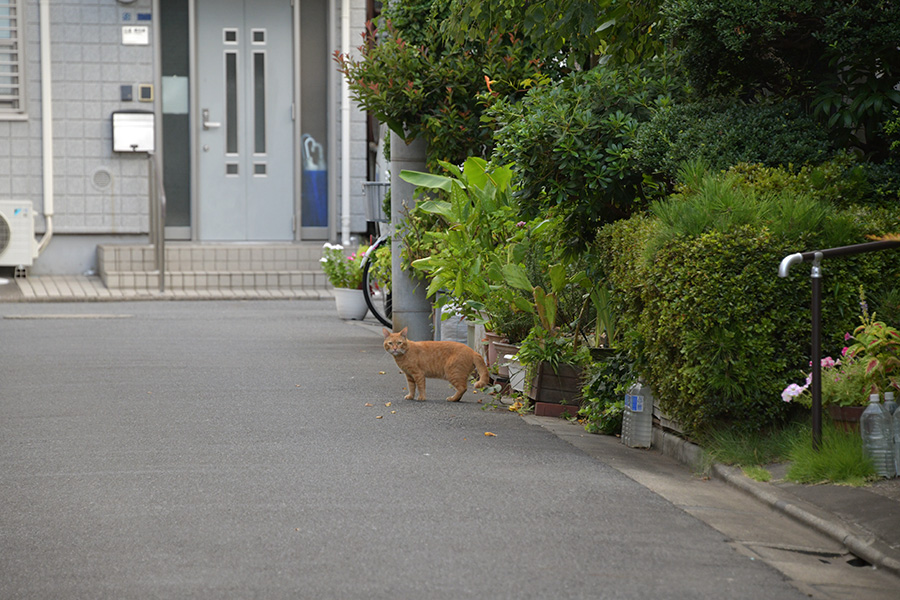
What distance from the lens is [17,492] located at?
538 centimetres

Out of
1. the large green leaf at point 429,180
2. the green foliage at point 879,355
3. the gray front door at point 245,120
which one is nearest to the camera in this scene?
the green foliage at point 879,355

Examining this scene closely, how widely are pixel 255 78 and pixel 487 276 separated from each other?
10.9 metres

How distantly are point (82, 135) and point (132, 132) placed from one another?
31.3 inches

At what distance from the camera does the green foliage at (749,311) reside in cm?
559

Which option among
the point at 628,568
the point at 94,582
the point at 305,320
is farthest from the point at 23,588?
the point at 305,320

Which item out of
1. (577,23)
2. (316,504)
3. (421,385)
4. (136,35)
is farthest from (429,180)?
(136,35)

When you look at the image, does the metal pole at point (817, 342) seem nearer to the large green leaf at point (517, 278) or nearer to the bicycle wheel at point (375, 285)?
the large green leaf at point (517, 278)

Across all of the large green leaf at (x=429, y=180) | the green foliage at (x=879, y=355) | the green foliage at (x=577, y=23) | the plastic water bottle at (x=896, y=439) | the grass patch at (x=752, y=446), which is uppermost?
the green foliage at (x=577, y=23)

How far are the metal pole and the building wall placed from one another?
14.7m

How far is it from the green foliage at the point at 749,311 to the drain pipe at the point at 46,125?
14.2 metres

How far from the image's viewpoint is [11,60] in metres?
17.9

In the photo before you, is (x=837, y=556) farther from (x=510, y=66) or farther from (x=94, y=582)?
(x=510, y=66)

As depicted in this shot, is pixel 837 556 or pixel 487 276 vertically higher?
pixel 487 276

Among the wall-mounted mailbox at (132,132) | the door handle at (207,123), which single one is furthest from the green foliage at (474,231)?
the door handle at (207,123)
